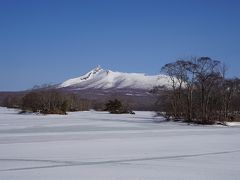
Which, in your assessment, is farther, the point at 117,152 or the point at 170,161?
the point at 117,152

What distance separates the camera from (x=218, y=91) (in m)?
60.3

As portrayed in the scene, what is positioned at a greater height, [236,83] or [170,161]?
[236,83]

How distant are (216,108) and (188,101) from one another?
15.2ft

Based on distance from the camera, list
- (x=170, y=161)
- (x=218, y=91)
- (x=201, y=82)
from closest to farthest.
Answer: (x=170, y=161)
(x=201, y=82)
(x=218, y=91)

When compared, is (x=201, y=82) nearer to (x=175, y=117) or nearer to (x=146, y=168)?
(x=175, y=117)

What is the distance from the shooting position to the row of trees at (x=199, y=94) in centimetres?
5547

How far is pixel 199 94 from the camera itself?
57.9m

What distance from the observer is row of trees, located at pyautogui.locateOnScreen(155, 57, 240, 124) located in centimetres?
5547

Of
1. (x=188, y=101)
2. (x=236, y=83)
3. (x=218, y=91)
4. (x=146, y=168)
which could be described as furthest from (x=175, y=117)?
(x=146, y=168)

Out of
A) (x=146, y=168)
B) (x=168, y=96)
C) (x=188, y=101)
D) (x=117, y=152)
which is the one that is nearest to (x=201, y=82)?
(x=188, y=101)

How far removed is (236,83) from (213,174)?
176 ft

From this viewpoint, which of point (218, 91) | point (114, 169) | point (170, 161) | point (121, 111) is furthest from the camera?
point (121, 111)

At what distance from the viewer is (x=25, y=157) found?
15.6 metres

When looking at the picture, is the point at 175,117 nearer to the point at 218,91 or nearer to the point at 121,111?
the point at 218,91
